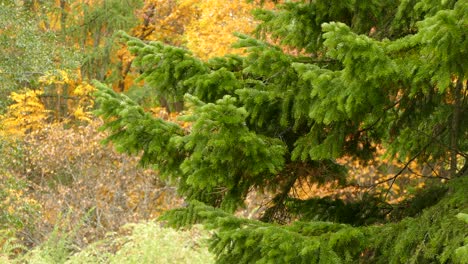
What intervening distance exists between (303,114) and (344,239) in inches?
35.2

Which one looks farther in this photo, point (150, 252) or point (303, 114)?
point (150, 252)

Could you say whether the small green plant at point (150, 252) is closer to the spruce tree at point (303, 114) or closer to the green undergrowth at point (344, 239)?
the spruce tree at point (303, 114)

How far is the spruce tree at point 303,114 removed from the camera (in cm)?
379

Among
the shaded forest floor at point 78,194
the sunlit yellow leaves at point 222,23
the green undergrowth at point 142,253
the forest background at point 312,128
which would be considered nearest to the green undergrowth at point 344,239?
the forest background at point 312,128

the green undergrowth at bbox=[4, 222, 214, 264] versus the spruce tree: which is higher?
the spruce tree

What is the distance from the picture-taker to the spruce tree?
3.79 m

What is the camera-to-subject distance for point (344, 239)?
164 inches

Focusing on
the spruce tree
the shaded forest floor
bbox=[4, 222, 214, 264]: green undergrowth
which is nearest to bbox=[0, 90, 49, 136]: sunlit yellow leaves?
the shaded forest floor

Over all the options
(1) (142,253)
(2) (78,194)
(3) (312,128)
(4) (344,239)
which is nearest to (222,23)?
(2) (78,194)

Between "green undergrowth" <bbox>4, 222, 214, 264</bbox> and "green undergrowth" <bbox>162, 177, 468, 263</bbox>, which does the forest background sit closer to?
"green undergrowth" <bbox>162, 177, 468, 263</bbox>

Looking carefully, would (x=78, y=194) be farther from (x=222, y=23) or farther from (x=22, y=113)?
(x=22, y=113)

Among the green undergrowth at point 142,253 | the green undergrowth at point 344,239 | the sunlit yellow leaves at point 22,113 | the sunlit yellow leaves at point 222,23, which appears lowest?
the sunlit yellow leaves at point 22,113

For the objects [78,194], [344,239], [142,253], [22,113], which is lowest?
[22,113]

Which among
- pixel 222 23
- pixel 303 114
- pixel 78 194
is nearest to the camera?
pixel 303 114
